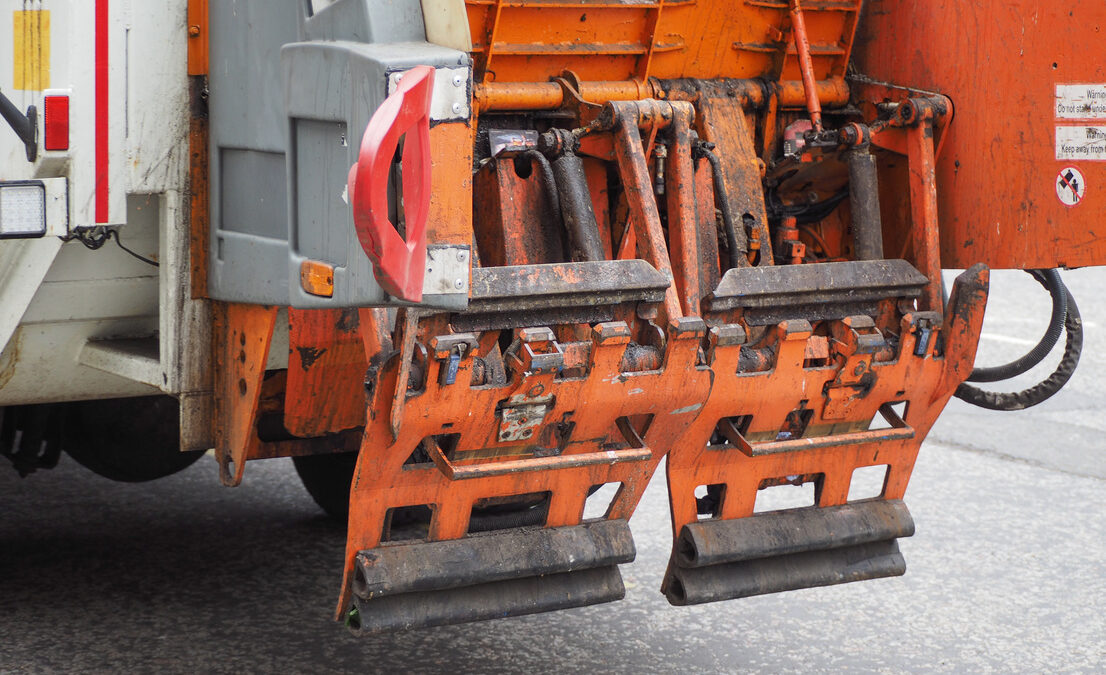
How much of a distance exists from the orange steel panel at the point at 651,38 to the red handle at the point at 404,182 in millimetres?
780

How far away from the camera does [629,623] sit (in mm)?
3957

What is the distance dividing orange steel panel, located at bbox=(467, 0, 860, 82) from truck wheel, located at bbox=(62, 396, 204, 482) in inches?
57.3

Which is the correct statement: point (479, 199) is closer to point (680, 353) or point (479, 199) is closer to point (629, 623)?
point (680, 353)

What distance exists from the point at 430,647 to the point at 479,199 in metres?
1.24

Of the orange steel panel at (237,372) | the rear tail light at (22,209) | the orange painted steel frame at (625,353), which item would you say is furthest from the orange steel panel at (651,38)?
the rear tail light at (22,209)

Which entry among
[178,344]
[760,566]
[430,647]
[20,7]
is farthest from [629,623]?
[20,7]

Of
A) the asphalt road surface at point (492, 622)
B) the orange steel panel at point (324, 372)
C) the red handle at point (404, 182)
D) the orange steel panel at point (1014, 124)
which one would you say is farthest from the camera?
the asphalt road surface at point (492, 622)

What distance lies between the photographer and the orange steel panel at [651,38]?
3162 mm

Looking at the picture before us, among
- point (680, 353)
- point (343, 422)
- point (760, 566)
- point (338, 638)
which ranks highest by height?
point (680, 353)

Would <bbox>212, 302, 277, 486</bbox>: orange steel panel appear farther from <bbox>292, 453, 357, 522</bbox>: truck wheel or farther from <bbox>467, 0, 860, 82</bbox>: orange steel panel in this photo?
<bbox>292, 453, 357, 522</bbox>: truck wheel

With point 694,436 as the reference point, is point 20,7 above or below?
above

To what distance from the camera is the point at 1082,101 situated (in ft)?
11.0

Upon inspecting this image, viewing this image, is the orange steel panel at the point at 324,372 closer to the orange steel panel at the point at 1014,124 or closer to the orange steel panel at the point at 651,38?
the orange steel panel at the point at 651,38

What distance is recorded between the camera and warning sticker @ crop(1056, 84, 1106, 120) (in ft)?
11.0
